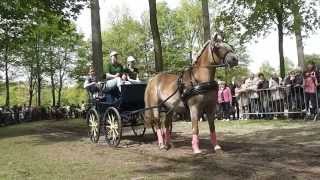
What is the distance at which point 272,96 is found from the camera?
19.7 metres

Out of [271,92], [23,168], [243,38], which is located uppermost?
[243,38]

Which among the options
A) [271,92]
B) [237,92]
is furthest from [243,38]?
[271,92]

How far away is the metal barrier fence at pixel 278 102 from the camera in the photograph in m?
17.9

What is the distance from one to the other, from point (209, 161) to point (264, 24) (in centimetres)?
2220

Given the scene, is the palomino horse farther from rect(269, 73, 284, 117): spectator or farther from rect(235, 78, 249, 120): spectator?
rect(235, 78, 249, 120): spectator

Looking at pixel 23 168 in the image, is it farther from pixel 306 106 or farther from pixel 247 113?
pixel 247 113

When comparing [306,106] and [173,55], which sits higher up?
[173,55]

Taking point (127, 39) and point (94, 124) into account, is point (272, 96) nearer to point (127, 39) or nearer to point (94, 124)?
point (94, 124)

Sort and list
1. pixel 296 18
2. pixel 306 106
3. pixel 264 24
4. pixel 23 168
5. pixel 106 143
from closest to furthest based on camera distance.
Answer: pixel 23 168
pixel 106 143
pixel 306 106
pixel 296 18
pixel 264 24

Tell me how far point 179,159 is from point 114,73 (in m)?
4.53

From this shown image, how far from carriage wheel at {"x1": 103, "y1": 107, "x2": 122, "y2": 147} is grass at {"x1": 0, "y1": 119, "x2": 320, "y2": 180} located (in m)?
0.25

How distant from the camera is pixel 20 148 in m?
14.9

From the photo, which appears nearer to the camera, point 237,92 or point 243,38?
point 237,92

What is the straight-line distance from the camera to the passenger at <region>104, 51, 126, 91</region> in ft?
45.5
